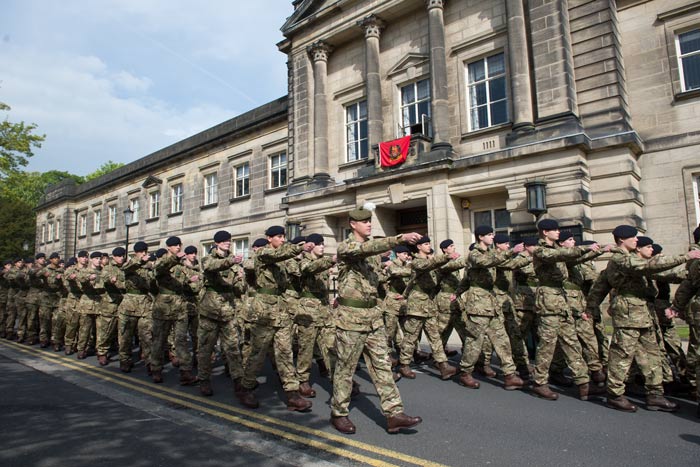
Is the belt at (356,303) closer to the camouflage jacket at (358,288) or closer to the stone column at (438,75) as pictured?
the camouflage jacket at (358,288)

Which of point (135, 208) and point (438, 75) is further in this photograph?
point (135, 208)

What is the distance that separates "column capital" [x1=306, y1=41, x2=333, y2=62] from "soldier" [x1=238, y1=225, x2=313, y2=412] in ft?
44.1

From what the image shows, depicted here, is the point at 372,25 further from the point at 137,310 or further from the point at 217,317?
the point at 217,317

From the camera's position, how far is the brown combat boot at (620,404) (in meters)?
5.20

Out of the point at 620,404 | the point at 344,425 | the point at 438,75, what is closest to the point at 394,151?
the point at 438,75

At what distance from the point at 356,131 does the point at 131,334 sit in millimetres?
11435

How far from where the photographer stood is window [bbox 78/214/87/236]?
37.6 meters

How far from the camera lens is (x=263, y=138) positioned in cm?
2214

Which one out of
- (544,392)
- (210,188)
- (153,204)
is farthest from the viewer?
(153,204)

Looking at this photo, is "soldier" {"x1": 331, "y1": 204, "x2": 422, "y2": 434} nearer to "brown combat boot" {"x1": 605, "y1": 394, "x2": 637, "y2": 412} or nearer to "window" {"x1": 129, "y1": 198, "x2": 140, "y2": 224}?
"brown combat boot" {"x1": 605, "y1": 394, "x2": 637, "y2": 412}

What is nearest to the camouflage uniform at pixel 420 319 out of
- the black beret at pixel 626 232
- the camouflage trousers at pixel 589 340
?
the camouflage trousers at pixel 589 340

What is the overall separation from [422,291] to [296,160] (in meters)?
11.9

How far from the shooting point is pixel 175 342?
722 centimetres

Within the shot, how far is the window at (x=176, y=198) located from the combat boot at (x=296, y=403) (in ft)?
78.0
